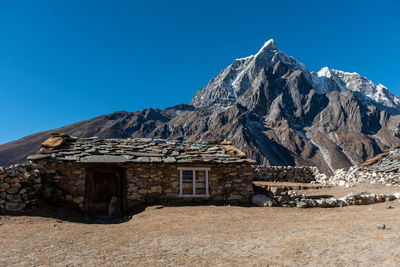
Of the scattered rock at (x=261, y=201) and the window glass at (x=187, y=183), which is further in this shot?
the window glass at (x=187, y=183)

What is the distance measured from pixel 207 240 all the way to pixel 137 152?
761 cm

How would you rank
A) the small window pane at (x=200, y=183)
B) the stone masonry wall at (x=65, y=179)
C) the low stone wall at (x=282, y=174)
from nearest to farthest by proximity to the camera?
the stone masonry wall at (x=65, y=179) → the small window pane at (x=200, y=183) → the low stone wall at (x=282, y=174)

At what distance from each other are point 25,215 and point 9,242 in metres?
3.26

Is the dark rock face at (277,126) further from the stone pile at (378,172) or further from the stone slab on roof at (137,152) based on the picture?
the stone slab on roof at (137,152)

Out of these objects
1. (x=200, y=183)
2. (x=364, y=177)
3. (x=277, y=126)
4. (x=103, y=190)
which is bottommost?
(x=103, y=190)

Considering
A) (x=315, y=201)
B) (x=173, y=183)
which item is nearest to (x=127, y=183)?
(x=173, y=183)

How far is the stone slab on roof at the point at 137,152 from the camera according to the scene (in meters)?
11.4

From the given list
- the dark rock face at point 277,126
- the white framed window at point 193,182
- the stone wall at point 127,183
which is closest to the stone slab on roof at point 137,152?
the stone wall at point 127,183

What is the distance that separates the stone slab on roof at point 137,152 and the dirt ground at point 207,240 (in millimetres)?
2751

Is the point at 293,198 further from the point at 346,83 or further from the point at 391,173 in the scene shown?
the point at 346,83

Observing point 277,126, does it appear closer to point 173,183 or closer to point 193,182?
point 193,182

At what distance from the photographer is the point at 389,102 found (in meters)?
161

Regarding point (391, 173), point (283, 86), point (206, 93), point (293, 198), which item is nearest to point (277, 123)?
point (283, 86)

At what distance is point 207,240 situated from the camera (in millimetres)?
6117
